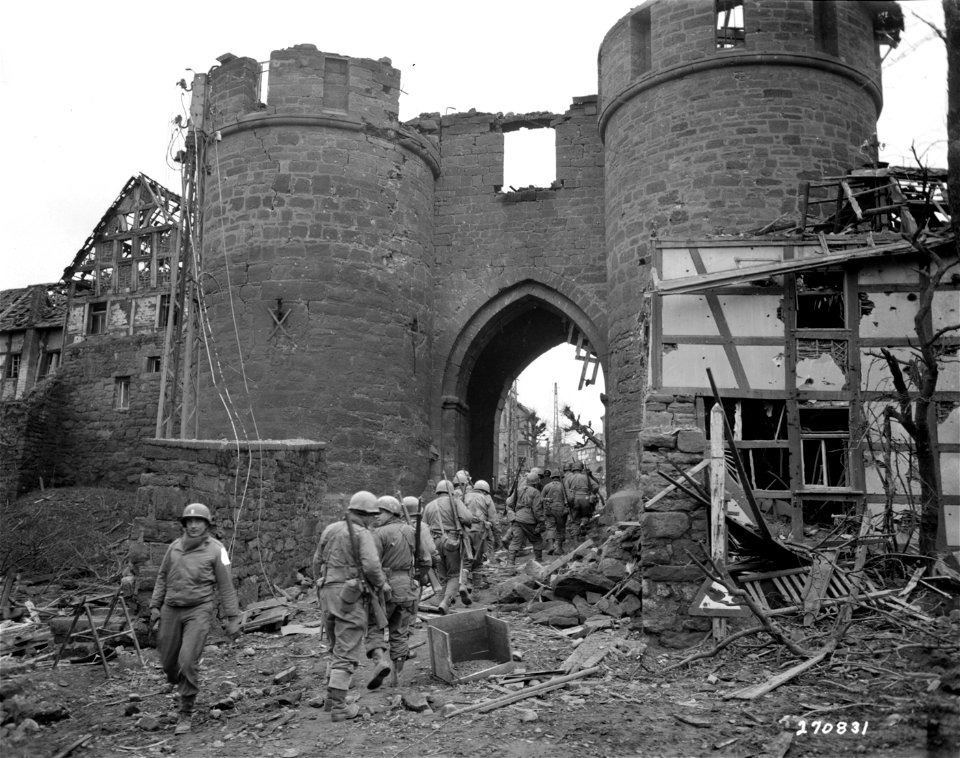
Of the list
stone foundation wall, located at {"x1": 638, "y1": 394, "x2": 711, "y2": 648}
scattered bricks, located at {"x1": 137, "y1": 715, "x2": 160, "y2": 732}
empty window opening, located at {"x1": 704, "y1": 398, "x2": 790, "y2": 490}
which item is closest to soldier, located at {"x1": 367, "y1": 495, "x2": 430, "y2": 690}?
scattered bricks, located at {"x1": 137, "y1": 715, "x2": 160, "y2": 732}

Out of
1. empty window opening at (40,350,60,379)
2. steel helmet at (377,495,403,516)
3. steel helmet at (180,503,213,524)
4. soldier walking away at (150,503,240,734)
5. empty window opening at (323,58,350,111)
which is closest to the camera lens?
soldier walking away at (150,503,240,734)

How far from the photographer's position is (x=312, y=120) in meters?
15.8

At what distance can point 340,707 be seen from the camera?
6.39 m

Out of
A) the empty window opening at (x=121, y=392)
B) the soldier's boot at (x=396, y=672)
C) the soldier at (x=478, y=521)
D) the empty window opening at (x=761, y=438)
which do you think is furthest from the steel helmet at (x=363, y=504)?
the empty window opening at (x=121, y=392)

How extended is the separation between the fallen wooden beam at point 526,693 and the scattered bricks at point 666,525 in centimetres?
134

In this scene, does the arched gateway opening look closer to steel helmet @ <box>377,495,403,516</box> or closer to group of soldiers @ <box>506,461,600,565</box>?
group of soldiers @ <box>506,461,600,565</box>

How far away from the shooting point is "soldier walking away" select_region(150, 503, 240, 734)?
244 inches

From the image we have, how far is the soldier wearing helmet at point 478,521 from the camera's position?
11883 millimetres

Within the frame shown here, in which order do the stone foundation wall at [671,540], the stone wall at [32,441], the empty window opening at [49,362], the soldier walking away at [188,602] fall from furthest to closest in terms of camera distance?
the empty window opening at [49,362]
the stone wall at [32,441]
the stone foundation wall at [671,540]
the soldier walking away at [188,602]

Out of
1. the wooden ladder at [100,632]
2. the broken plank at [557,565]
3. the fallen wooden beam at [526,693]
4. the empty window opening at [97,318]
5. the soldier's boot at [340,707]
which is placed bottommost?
the soldier's boot at [340,707]

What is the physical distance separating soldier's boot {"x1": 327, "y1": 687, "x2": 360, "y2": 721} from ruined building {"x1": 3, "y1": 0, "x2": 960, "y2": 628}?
5460 millimetres

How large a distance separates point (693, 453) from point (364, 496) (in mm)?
2862

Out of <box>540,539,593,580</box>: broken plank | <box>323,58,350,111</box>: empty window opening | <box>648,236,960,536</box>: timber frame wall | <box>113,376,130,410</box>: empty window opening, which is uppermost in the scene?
<box>323,58,350,111</box>: empty window opening

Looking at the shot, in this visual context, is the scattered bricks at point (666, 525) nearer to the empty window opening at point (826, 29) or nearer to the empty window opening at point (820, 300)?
the empty window opening at point (820, 300)
